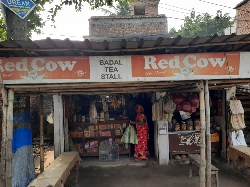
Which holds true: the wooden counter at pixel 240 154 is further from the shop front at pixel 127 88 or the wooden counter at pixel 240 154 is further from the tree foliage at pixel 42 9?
the tree foliage at pixel 42 9

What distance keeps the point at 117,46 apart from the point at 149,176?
5.06 metres

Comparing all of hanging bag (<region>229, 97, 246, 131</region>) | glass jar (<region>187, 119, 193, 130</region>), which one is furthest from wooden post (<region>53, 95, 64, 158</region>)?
hanging bag (<region>229, 97, 246, 131</region>)

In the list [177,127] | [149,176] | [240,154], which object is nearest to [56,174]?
[149,176]

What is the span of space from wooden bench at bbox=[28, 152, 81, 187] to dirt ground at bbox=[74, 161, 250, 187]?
908 millimetres

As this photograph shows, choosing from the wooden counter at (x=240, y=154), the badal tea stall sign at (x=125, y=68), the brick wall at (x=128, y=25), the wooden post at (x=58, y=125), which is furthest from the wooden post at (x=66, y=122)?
the brick wall at (x=128, y=25)

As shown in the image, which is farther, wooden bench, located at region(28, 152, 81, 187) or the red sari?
the red sari

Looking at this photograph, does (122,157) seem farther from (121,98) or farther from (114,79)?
(114,79)

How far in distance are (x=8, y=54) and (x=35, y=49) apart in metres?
0.72

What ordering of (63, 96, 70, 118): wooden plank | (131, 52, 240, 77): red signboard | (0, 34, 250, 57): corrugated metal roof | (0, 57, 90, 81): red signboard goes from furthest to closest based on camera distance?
(63, 96, 70, 118): wooden plank
(131, 52, 240, 77): red signboard
(0, 57, 90, 81): red signboard
(0, 34, 250, 57): corrugated metal roof

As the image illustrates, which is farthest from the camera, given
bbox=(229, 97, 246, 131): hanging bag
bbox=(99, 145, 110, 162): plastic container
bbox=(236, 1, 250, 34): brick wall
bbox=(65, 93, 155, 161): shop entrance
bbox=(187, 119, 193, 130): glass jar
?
bbox=(236, 1, 250, 34): brick wall

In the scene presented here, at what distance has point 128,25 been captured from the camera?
1761 centimetres

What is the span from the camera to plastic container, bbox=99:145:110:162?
8601 mm

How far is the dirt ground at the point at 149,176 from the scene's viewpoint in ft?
21.1

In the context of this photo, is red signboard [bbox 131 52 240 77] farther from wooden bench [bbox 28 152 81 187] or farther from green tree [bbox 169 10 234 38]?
green tree [bbox 169 10 234 38]
